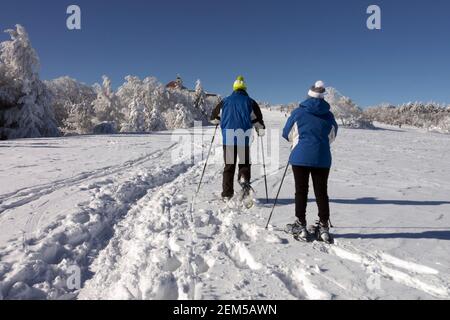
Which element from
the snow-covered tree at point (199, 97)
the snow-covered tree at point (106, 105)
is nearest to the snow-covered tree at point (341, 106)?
the snow-covered tree at point (199, 97)

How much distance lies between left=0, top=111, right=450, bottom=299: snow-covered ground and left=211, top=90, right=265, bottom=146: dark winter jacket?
1.18 meters

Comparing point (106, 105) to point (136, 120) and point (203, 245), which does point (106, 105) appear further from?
point (203, 245)

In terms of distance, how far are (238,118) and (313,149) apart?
1.93m

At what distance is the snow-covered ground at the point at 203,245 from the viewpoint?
3033 mm

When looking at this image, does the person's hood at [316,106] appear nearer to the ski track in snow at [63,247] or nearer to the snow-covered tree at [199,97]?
the ski track in snow at [63,247]

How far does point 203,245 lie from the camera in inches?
157

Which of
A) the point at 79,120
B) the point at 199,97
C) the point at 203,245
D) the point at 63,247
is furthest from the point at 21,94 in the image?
the point at 199,97

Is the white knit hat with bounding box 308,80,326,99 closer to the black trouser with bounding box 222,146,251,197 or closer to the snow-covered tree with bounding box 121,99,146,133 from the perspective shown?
the black trouser with bounding box 222,146,251,197

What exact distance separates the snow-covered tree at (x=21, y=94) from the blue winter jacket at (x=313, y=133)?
1147 inches

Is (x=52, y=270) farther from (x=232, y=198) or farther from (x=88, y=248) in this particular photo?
(x=232, y=198)

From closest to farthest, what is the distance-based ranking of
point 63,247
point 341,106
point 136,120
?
A: 1. point 63,247
2. point 136,120
3. point 341,106

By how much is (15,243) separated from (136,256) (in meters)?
1.50

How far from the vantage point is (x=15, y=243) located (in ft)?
12.8
